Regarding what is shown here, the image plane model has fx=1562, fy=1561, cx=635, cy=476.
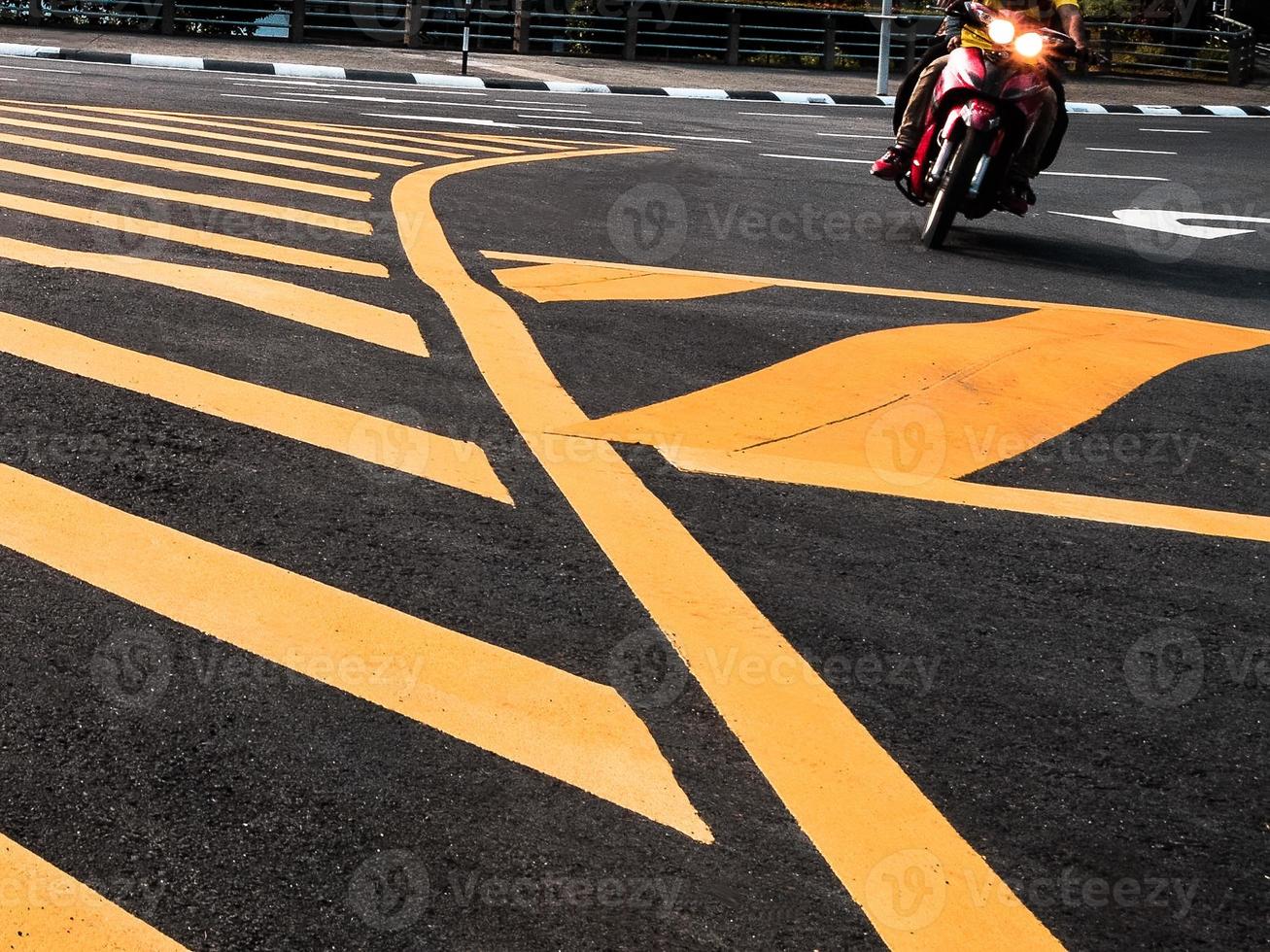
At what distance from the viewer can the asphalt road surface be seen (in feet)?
9.19

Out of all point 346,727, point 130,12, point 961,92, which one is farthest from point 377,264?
point 130,12

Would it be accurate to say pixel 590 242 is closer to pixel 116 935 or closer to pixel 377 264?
pixel 377 264

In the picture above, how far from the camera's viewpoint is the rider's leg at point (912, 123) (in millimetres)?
9492

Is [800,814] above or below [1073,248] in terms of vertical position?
below

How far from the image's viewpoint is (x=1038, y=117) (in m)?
9.02

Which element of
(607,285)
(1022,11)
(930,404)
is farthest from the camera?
(1022,11)

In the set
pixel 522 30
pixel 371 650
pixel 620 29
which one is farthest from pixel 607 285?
pixel 522 30

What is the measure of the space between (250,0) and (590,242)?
2189 cm

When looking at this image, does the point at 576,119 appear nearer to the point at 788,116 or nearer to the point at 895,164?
the point at 788,116

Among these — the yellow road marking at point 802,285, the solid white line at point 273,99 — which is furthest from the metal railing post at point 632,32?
the yellow road marking at point 802,285

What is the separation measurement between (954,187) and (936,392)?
11.6ft

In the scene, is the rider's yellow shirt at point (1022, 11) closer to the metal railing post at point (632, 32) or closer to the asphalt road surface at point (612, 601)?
the asphalt road surface at point (612, 601)

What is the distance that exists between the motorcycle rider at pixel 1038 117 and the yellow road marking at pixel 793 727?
4.68 meters

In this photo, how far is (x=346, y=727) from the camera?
325cm
